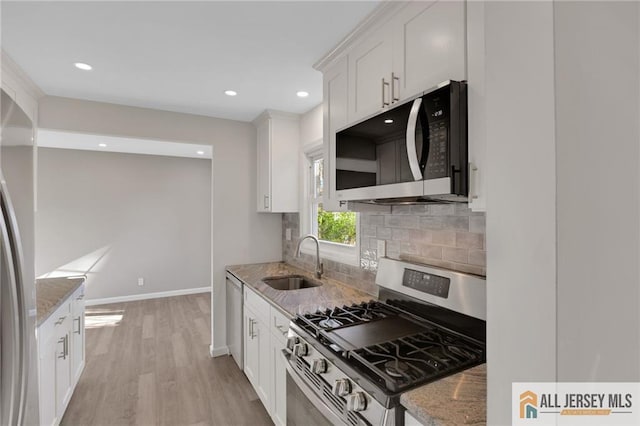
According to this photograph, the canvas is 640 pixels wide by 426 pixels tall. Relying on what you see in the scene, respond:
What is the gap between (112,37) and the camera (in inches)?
69.3

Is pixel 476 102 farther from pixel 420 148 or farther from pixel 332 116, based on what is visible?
pixel 332 116

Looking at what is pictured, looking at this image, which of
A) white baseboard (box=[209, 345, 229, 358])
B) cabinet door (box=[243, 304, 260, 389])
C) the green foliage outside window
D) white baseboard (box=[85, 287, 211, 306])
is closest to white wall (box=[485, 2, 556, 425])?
the green foliage outside window

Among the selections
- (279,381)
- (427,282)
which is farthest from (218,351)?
(427,282)

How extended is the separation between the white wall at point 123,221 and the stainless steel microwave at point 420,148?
4.60 m

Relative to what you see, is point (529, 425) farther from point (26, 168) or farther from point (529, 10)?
point (26, 168)

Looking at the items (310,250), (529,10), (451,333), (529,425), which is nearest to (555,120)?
(529,10)

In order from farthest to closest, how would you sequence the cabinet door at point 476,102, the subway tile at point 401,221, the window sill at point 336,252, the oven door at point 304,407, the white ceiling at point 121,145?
the white ceiling at point 121,145, the window sill at point 336,252, the subway tile at point 401,221, the oven door at point 304,407, the cabinet door at point 476,102

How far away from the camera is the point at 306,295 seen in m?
2.19

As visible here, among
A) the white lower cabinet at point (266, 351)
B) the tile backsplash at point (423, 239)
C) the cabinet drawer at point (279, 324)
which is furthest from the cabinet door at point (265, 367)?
the tile backsplash at point (423, 239)

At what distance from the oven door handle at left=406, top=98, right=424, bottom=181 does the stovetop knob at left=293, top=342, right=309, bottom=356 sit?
0.95 m

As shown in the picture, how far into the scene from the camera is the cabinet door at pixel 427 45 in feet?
3.83

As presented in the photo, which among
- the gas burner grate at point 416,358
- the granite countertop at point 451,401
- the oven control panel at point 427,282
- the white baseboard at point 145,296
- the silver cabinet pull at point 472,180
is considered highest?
the silver cabinet pull at point 472,180

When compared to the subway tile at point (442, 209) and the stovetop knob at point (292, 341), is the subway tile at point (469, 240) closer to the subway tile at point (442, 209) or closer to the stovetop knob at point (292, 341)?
the subway tile at point (442, 209)

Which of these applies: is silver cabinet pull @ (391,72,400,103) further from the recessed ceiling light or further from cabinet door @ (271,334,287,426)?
the recessed ceiling light
